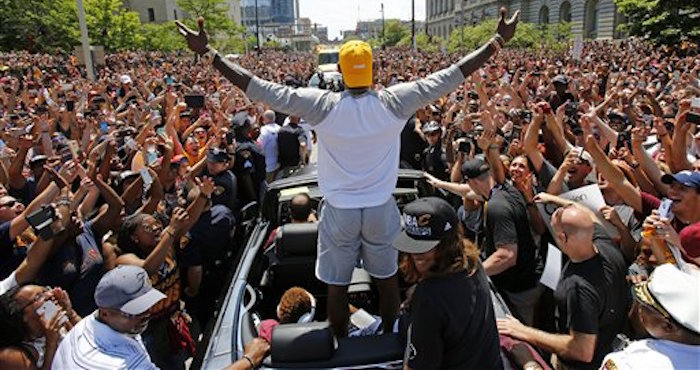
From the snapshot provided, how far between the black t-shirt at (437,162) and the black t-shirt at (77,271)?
15.0ft

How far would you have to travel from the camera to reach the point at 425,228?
220cm

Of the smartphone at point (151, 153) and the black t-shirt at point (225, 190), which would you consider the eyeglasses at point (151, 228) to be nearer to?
the black t-shirt at point (225, 190)

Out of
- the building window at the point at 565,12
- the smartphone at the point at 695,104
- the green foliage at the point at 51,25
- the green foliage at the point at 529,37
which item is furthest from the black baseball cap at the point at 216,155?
the building window at the point at 565,12

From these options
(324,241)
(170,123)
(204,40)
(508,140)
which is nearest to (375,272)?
(324,241)

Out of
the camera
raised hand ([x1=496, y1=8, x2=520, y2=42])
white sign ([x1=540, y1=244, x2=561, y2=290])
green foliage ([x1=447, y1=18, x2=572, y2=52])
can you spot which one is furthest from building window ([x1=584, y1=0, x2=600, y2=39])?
white sign ([x1=540, y1=244, x2=561, y2=290])

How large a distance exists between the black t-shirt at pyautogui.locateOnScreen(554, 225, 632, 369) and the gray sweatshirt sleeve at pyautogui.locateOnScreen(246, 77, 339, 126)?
1.53 meters

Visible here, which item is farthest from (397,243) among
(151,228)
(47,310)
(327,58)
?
(327,58)

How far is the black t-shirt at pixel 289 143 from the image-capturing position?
7953mm

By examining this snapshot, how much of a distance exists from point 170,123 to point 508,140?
14.7 ft

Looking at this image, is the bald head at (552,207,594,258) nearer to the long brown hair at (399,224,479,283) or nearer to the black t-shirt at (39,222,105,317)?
the long brown hair at (399,224,479,283)

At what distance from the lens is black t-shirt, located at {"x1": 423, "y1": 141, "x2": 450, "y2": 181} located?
721 cm

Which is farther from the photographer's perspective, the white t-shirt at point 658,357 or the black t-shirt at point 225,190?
the black t-shirt at point 225,190

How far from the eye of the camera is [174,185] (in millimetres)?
5438

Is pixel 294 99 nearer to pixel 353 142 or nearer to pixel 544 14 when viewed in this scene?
pixel 353 142
